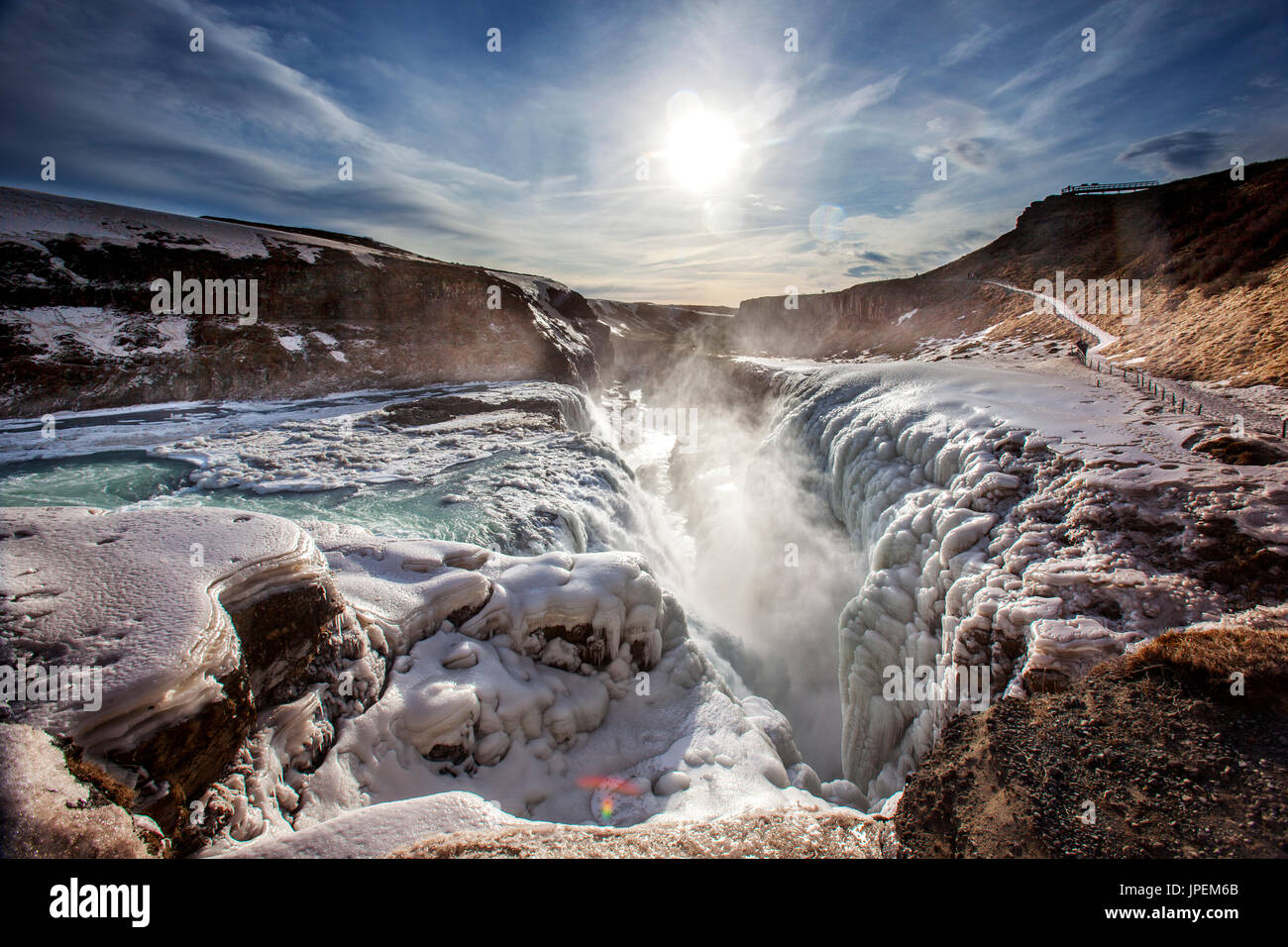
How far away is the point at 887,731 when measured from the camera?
25.6 ft

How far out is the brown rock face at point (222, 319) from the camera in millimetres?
19203

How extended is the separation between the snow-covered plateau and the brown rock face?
8.31 metres

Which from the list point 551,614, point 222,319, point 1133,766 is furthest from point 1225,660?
point 222,319

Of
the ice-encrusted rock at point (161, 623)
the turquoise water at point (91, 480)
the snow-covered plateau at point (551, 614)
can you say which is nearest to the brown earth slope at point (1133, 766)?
the snow-covered plateau at point (551, 614)

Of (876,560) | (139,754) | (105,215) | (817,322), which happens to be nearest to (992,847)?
(139,754)

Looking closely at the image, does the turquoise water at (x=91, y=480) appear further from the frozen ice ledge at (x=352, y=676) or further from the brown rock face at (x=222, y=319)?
the brown rock face at (x=222, y=319)

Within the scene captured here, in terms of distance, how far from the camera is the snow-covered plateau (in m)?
3.34

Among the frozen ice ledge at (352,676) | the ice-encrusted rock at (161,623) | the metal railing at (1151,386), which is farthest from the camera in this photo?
the metal railing at (1151,386)

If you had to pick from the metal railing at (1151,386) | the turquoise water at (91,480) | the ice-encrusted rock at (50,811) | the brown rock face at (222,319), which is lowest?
the ice-encrusted rock at (50,811)

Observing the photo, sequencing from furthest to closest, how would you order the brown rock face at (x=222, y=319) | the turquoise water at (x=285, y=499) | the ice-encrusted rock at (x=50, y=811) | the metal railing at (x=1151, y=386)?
the brown rock face at (x=222, y=319), the turquoise water at (x=285, y=499), the metal railing at (x=1151, y=386), the ice-encrusted rock at (x=50, y=811)

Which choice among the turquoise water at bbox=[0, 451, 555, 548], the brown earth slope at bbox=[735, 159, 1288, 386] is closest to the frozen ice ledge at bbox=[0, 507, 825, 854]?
the turquoise water at bbox=[0, 451, 555, 548]

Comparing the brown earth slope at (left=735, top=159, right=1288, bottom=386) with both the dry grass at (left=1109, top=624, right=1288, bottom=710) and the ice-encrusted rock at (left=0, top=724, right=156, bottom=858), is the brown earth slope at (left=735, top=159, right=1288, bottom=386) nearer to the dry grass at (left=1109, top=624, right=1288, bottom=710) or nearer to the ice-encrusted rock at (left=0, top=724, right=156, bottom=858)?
the dry grass at (left=1109, top=624, right=1288, bottom=710)

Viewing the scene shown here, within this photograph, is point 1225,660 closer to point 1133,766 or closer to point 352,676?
point 1133,766

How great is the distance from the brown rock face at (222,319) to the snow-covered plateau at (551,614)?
8.31 metres
